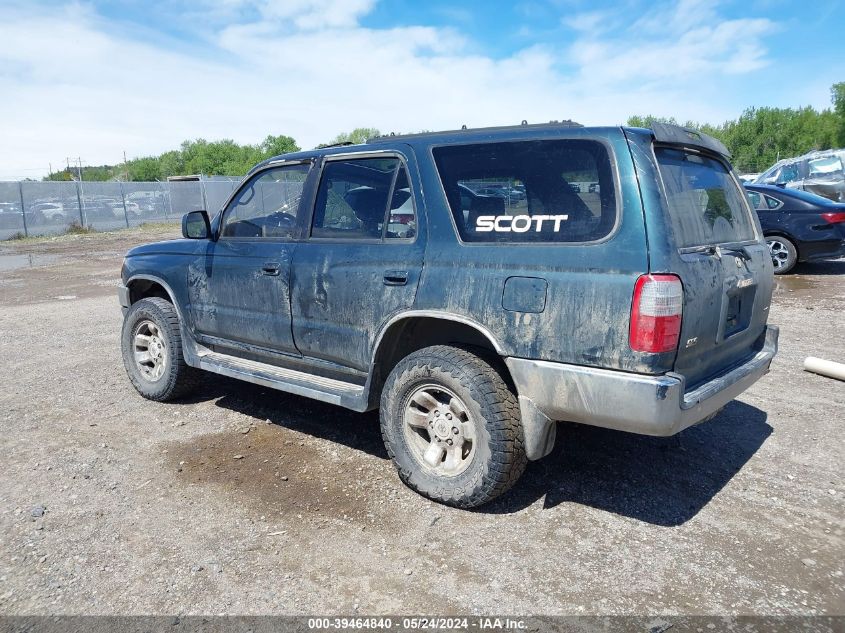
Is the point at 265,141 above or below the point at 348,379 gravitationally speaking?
above

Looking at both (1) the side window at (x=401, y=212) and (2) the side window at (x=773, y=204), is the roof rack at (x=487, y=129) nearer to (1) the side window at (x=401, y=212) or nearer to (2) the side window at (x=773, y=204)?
(1) the side window at (x=401, y=212)

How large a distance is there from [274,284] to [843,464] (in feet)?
12.3

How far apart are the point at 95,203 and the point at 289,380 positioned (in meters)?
28.3

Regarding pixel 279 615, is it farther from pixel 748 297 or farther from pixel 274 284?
pixel 748 297

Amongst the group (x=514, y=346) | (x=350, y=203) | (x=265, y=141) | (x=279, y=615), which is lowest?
(x=279, y=615)

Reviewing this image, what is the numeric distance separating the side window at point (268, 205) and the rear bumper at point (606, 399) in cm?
200

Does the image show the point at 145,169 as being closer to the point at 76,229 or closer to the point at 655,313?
the point at 76,229

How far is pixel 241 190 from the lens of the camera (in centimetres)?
472

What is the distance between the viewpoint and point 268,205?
4.53 meters

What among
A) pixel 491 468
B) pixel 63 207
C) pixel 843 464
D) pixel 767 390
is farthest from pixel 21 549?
pixel 63 207

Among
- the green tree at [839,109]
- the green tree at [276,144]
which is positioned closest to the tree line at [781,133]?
the green tree at [839,109]

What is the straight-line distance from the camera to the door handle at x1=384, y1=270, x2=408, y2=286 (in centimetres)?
356

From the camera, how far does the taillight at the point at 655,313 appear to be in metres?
2.79

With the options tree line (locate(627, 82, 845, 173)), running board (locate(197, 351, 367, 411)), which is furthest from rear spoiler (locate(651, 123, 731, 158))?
tree line (locate(627, 82, 845, 173))
